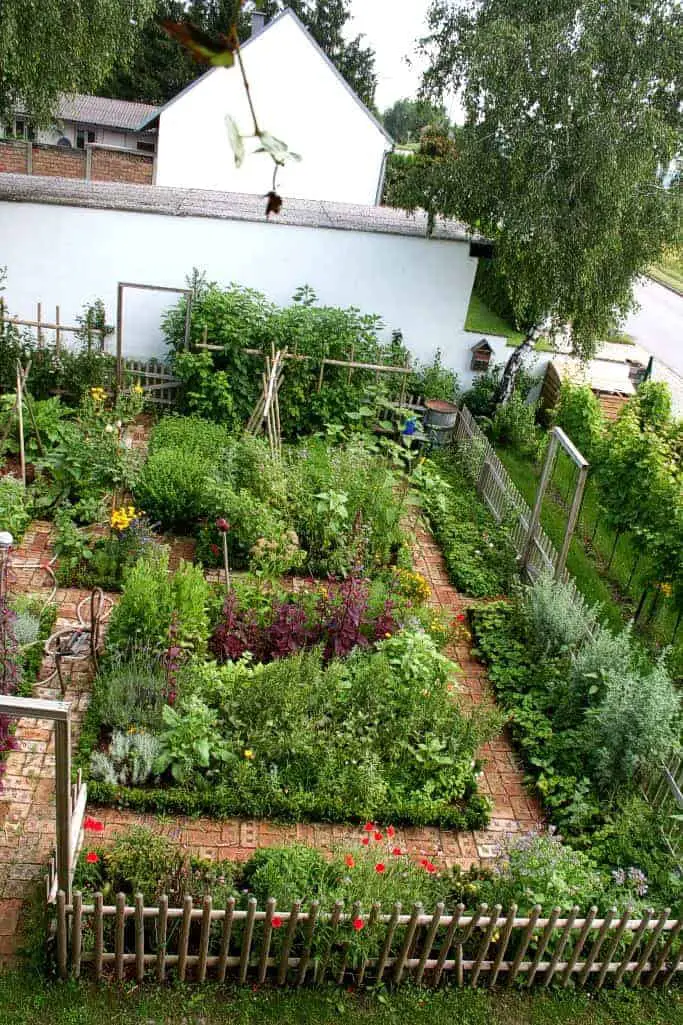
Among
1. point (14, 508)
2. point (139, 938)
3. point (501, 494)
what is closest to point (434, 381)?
point (501, 494)

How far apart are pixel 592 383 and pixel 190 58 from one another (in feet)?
80.8

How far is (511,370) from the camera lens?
1324 cm

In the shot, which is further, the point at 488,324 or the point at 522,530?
the point at 488,324

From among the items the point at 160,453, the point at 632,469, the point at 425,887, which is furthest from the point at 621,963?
the point at 160,453

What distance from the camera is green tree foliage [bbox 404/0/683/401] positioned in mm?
10391

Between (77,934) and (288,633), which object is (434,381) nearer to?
(288,633)

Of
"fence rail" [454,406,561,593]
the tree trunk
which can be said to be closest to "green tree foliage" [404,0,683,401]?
the tree trunk

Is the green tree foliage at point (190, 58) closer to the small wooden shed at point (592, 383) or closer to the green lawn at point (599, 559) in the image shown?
the small wooden shed at point (592, 383)

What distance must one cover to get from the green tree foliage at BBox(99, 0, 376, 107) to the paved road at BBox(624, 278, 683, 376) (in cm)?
1757

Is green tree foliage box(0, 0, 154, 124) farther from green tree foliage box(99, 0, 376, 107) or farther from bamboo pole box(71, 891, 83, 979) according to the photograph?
green tree foliage box(99, 0, 376, 107)

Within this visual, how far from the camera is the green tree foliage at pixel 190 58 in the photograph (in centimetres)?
3316

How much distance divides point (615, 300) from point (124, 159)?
19.6m

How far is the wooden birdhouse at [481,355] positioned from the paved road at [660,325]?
5823 mm

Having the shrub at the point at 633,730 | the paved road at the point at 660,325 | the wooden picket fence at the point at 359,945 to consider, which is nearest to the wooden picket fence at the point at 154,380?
the shrub at the point at 633,730
